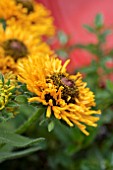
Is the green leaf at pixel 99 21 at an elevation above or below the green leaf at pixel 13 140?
above

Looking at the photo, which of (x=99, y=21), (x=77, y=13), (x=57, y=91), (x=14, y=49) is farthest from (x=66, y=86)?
(x=77, y=13)

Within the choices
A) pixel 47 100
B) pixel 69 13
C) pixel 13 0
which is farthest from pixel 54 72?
pixel 69 13

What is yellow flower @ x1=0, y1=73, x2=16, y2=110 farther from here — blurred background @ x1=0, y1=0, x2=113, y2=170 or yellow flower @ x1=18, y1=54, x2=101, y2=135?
blurred background @ x1=0, y1=0, x2=113, y2=170

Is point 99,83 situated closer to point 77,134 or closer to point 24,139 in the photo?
point 77,134

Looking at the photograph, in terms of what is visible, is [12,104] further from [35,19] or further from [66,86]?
[35,19]

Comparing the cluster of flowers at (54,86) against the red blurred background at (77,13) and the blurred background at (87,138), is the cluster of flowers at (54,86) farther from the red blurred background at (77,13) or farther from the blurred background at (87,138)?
the red blurred background at (77,13)

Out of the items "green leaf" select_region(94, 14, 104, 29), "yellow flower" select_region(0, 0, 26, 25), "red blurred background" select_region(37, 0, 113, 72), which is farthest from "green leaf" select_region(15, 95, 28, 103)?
"red blurred background" select_region(37, 0, 113, 72)

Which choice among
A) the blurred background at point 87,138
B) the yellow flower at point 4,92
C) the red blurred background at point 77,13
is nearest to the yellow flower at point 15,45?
the blurred background at point 87,138

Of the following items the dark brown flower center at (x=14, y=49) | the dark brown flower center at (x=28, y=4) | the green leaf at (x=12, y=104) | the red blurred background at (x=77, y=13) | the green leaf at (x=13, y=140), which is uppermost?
the red blurred background at (x=77, y=13)
